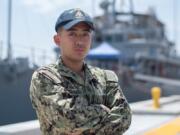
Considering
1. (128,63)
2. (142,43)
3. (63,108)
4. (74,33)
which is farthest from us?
(142,43)

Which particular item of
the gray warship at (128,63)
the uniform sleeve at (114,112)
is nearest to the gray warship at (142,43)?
the gray warship at (128,63)

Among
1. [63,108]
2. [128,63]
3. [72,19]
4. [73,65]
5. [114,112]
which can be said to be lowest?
[128,63]

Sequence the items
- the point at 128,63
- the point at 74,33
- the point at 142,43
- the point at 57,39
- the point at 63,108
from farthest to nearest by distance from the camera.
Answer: the point at 142,43
the point at 128,63
the point at 57,39
the point at 74,33
the point at 63,108

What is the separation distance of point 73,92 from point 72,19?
43 centimetres

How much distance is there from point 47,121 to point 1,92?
1783 centimetres

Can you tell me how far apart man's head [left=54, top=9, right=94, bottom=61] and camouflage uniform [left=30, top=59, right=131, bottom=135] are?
9cm

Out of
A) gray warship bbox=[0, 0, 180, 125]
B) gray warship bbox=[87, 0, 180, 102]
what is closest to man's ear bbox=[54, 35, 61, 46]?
gray warship bbox=[0, 0, 180, 125]

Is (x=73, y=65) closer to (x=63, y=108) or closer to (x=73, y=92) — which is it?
(x=73, y=92)

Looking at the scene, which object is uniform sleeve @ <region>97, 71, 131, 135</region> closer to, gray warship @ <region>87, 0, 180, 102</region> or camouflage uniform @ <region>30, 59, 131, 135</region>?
camouflage uniform @ <region>30, 59, 131, 135</region>

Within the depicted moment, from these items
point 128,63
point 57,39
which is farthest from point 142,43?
point 57,39

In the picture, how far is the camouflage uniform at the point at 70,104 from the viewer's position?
2.71 metres

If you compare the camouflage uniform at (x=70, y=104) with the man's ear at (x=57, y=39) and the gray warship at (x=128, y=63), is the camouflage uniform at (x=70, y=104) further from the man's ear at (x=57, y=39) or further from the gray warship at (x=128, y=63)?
the gray warship at (x=128, y=63)

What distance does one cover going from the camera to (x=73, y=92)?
9.04ft

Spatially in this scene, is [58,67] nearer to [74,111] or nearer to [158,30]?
[74,111]
